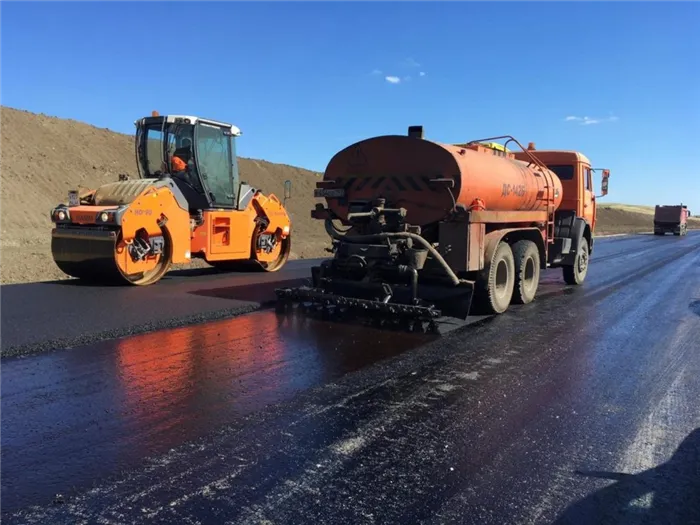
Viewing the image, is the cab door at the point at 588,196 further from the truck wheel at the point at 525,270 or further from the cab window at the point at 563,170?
the truck wheel at the point at 525,270

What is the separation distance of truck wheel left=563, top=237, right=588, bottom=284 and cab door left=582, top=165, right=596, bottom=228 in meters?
0.60

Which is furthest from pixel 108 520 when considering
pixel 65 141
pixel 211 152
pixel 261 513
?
pixel 65 141

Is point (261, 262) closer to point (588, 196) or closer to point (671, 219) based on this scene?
point (588, 196)

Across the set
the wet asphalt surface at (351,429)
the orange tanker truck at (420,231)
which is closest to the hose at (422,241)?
the orange tanker truck at (420,231)

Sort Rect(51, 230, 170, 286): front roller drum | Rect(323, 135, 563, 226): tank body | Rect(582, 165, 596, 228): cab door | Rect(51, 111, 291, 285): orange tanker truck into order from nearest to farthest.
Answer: Rect(323, 135, 563, 226): tank body
Rect(51, 230, 170, 286): front roller drum
Rect(51, 111, 291, 285): orange tanker truck
Rect(582, 165, 596, 228): cab door

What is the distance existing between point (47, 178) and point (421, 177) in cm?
2656

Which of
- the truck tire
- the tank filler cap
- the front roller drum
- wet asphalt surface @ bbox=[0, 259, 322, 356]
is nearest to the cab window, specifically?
the truck tire

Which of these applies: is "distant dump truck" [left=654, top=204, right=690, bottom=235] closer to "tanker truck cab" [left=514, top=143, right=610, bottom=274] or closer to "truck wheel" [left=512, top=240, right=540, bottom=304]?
"tanker truck cab" [left=514, top=143, right=610, bottom=274]

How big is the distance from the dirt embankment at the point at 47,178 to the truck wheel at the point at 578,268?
8.69 meters

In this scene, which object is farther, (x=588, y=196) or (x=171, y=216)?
(x=588, y=196)

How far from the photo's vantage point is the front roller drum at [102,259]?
9.37 metres

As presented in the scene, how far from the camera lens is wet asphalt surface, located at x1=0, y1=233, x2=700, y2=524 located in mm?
2865

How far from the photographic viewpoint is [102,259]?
940 cm

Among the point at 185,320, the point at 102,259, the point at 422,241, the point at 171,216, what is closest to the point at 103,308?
the point at 185,320
